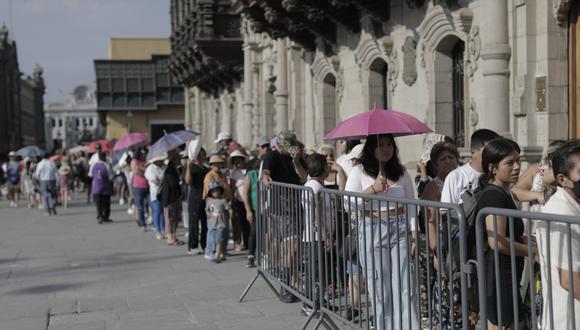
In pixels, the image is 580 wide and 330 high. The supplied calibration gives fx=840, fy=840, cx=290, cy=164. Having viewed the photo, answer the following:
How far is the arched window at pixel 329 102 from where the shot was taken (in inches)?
754

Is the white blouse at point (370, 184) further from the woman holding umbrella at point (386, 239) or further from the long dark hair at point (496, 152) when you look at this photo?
the long dark hair at point (496, 152)

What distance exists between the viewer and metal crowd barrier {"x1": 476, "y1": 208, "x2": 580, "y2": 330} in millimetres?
3732

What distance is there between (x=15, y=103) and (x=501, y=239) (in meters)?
107

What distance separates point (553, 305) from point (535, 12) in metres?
7.52

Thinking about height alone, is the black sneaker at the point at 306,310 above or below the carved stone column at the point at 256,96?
below

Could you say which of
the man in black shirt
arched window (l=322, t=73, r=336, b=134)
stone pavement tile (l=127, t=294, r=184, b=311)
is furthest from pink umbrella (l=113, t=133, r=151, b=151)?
stone pavement tile (l=127, t=294, r=184, b=311)

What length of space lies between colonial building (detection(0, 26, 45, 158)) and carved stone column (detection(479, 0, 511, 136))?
68.2 meters

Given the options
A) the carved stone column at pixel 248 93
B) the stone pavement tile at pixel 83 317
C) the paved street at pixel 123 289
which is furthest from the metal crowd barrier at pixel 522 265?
the carved stone column at pixel 248 93

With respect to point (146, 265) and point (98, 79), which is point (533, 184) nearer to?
point (146, 265)

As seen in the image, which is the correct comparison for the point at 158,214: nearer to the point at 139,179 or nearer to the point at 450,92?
the point at 139,179

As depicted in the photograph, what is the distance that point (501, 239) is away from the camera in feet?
14.3

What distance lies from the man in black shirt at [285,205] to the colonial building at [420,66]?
2881mm

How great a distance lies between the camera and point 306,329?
743 cm

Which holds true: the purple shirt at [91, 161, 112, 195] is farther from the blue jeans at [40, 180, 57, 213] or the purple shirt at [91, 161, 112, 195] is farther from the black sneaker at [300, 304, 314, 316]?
the black sneaker at [300, 304, 314, 316]
